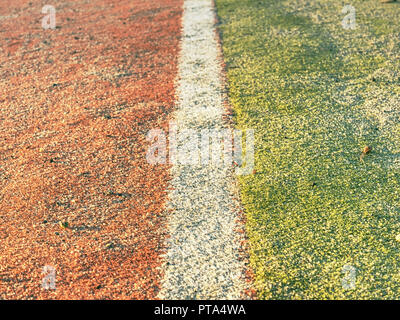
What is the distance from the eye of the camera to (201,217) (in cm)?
602

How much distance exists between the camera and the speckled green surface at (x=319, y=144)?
5.29 m

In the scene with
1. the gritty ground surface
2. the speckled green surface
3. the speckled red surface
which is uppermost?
the speckled red surface

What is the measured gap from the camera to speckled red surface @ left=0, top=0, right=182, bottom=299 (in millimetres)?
5367

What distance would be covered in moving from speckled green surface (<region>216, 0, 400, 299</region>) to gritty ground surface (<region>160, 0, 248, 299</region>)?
0.26 metres

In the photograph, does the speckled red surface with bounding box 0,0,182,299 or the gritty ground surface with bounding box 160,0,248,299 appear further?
the speckled red surface with bounding box 0,0,182,299

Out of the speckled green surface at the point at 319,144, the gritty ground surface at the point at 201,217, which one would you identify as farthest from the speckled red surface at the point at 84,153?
the speckled green surface at the point at 319,144

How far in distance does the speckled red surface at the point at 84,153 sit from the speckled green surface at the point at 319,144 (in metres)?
1.34

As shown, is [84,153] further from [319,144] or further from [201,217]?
[319,144]

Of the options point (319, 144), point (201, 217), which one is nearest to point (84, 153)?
point (201, 217)

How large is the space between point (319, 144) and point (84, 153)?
3545 mm

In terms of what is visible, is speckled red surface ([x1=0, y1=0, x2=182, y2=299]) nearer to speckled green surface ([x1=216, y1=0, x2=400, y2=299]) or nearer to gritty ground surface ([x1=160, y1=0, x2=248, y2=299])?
gritty ground surface ([x1=160, y1=0, x2=248, y2=299])

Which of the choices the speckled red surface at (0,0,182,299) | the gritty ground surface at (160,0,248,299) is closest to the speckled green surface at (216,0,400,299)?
the gritty ground surface at (160,0,248,299)

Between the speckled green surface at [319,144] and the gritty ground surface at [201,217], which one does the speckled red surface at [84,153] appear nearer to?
the gritty ground surface at [201,217]
